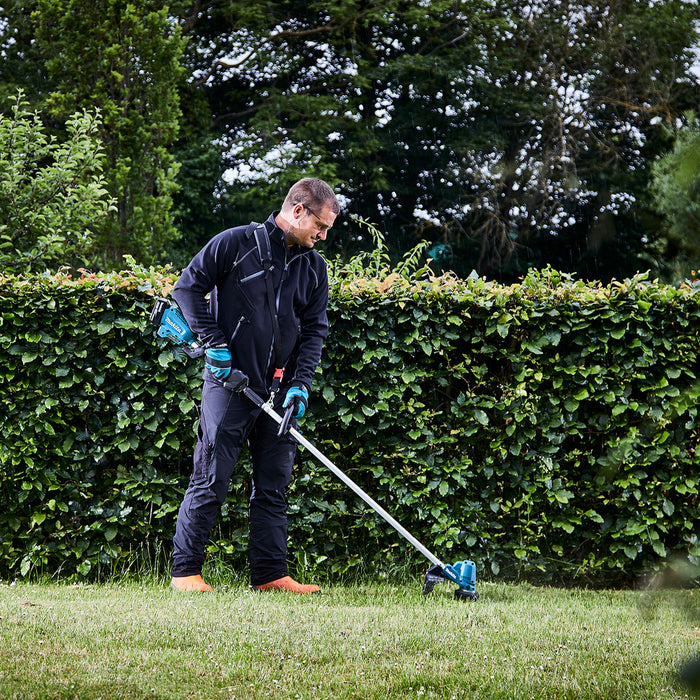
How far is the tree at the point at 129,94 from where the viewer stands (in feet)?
34.3

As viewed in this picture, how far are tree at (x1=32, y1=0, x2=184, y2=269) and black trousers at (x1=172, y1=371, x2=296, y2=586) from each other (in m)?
6.42

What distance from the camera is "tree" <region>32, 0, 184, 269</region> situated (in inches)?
412

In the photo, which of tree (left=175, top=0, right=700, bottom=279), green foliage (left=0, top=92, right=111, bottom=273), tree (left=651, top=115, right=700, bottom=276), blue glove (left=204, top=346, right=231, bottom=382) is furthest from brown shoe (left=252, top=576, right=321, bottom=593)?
tree (left=175, top=0, right=700, bottom=279)

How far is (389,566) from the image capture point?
4.98 m

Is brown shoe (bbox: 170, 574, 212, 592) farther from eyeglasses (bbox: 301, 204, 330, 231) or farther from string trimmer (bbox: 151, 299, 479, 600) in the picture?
eyeglasses (bbox: 301, 204, 330, 231)

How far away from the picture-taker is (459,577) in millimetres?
4363

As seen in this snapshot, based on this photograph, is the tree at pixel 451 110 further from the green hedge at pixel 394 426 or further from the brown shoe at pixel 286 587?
the brown shoe at pixel 286 587

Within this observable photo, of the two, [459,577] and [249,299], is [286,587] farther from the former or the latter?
[249,299]

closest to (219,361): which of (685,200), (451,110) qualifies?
(685,200)

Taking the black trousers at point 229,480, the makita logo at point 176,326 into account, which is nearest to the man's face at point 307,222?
the makita logo at point 176,326

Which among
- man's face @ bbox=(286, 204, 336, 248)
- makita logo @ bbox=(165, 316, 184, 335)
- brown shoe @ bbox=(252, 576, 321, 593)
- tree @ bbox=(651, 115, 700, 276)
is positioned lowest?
brown shoe @ bbox=(252, 576, 321, 593)

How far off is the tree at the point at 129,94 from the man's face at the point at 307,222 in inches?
252

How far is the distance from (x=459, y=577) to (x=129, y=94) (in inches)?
348

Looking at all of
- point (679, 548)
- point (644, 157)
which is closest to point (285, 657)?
point (679, 548)
